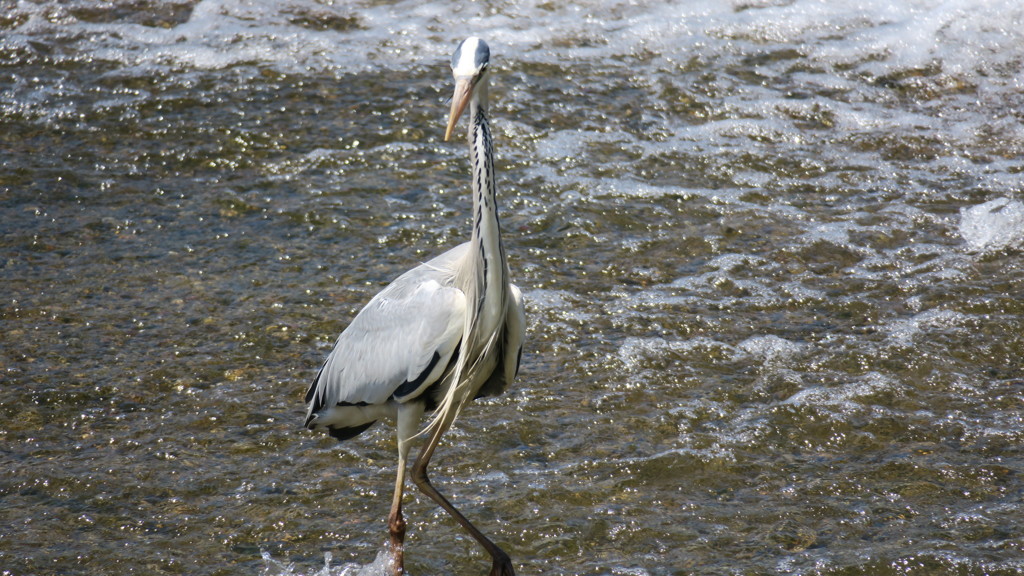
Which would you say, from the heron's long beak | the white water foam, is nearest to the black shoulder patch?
the heron's long beak

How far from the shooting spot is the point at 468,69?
10.8ft

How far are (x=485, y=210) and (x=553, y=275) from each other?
93.1 inches

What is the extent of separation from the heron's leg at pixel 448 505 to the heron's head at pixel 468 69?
4.11ft

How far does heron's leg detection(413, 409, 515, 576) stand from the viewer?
11.8 feet

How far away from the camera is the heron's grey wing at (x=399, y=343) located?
367 cm

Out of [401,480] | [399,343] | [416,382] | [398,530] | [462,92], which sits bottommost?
[398,530]

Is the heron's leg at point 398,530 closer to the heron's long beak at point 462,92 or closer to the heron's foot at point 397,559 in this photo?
the heron's foot at point 397,559

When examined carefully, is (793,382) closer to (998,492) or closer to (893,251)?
(998,492)

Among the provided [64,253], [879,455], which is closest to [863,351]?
[879,455]

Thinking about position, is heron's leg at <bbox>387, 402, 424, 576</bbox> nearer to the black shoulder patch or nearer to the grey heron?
the grey heron

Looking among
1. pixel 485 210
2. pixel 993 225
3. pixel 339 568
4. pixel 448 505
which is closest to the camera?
pixel 485 210

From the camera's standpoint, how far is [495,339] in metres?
3.69

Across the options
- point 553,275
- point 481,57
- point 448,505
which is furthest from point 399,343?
point 553,275

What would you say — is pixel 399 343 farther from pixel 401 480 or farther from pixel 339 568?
pixel 339 568
